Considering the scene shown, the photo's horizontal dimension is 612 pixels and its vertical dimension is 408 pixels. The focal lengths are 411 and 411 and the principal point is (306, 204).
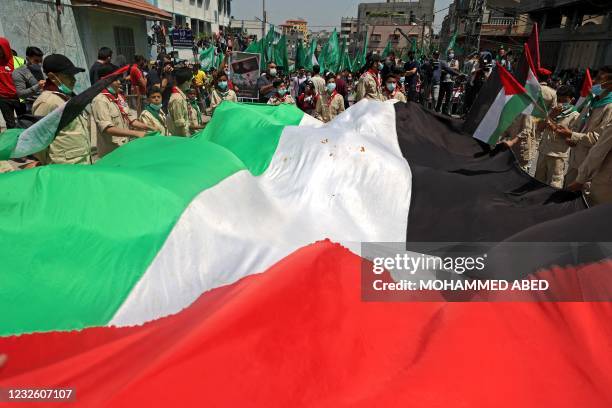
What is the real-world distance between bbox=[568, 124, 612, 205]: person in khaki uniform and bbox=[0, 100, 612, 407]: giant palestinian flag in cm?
86

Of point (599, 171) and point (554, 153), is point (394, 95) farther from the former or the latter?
point (599, 171)

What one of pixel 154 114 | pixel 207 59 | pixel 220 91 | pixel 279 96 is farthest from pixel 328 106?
pixel 207 59

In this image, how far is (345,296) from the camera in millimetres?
2041

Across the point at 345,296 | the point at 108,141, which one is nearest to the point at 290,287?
the point at 345,296

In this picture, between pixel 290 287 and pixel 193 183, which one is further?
pixel 193 183

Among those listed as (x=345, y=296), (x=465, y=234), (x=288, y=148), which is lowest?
(x=465, y=234)

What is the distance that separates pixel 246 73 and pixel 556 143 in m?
7.27

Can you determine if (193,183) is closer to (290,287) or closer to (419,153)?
(290,287)

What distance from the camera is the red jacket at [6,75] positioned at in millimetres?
6123

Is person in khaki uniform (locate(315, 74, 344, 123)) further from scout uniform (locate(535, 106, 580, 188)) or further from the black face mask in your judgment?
the black face mask

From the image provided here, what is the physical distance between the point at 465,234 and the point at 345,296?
173 centimetres

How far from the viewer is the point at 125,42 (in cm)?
1392

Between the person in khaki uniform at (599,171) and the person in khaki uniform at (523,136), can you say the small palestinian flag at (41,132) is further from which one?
the person in khaki uniform at (523,136)

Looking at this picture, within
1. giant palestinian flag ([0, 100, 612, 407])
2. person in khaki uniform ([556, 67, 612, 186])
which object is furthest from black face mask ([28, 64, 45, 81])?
person in khaki uniform ([556, 67, 612, 186])
